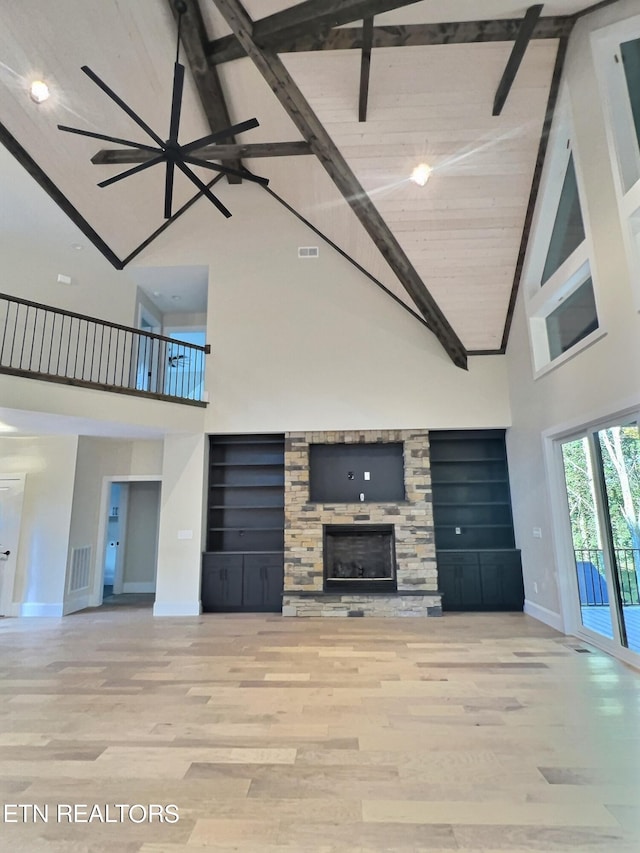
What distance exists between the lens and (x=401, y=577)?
19.7 feet

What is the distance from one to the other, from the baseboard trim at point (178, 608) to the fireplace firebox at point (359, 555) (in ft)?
6.05

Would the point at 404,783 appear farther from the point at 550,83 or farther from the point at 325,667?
the point at 550,83

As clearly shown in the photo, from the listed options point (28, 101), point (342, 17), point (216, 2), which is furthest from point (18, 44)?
point (342, 17)

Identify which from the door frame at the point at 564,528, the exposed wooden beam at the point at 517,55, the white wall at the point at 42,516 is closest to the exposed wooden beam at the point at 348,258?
the door frame at the point at 564,528

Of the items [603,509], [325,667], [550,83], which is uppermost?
[550,83]

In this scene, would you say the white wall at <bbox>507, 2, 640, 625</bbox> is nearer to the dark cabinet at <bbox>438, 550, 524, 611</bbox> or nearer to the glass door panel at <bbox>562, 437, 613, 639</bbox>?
the glass door panel at <bbox>562, 437, 613, 639</bbox>

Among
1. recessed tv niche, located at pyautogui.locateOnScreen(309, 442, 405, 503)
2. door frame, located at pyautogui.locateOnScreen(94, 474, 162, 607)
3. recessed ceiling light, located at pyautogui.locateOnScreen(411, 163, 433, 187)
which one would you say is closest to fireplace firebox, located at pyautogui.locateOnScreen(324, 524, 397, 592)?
recessed tv niche, located at pyautogui.locateOnScreen(309, 442, 405, 503)

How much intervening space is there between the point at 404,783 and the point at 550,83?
18.9 feet

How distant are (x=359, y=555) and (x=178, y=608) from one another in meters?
2.67

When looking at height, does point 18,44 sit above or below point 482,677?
above

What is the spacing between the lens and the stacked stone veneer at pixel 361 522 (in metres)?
5.85

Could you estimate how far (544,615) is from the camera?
5.26 m

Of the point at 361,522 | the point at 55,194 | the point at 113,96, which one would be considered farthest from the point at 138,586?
the point at 113,96

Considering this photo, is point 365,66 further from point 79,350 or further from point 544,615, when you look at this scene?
point 544,615
